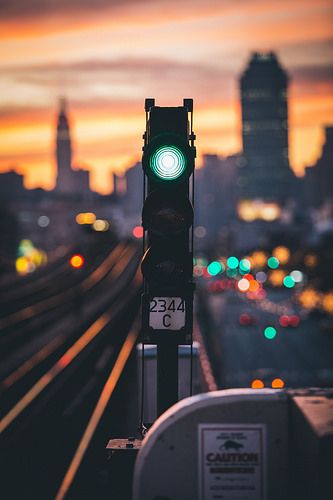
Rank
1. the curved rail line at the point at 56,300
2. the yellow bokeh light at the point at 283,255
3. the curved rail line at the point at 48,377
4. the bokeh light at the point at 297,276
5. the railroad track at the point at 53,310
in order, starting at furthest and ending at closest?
the yellow bokeh light at the point at 283,255, the bokeh light at the point at 297,276, the curved rail line at the point at 56,300, the railroad track at the point at 53,310, the curved rail line at the point at 48,377

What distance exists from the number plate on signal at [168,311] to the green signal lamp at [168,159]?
80 cm

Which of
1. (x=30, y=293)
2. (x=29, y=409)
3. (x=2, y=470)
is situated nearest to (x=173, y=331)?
(x=2, y=470)

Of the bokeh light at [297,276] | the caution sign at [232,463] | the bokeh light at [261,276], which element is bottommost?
the caution sign at [232,463]

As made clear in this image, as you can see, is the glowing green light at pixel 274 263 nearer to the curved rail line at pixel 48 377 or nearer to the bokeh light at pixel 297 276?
the bokeh light at pixel 297 276

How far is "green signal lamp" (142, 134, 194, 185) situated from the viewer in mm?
6297

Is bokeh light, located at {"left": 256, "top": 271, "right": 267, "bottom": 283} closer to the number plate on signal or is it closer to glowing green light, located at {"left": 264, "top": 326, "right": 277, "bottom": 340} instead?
glowing green light, located at {"left": 264, "top": 326, "right": 277, "bottom": 340}

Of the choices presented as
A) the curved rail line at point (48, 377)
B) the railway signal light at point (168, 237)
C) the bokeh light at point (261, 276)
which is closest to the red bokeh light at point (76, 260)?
the curved rail line at point (48, 377)

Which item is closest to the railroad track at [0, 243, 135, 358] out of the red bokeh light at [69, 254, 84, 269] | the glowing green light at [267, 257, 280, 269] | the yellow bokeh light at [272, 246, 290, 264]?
the red bokeh light at [69, 254, 84, 269]

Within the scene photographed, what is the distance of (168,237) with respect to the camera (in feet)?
20.9

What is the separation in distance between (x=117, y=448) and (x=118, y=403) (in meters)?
17.2

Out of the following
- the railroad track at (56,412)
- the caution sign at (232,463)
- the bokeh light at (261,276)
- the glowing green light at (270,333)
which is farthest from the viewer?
the bokeh light at (261,276)

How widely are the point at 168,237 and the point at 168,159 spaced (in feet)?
1.72

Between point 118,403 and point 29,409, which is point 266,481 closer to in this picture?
point 118,403

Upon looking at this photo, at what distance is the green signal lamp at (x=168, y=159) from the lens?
6297mm
